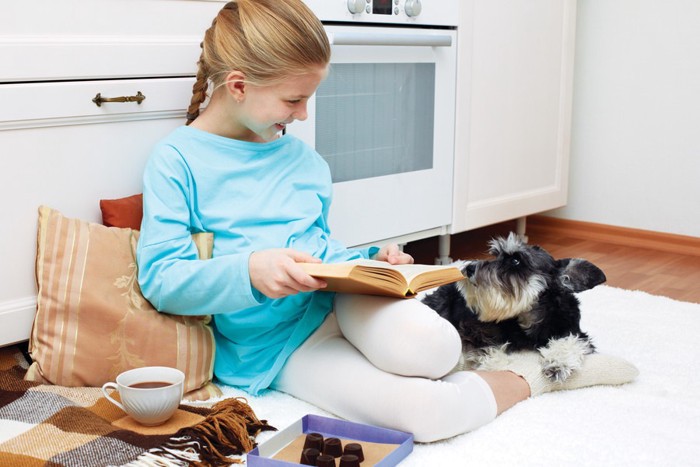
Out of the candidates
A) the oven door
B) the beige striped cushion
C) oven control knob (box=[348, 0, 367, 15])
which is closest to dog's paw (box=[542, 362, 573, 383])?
the beige striped cushion

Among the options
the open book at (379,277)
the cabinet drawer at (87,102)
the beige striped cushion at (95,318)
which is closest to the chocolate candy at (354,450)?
the open book at (379,277)

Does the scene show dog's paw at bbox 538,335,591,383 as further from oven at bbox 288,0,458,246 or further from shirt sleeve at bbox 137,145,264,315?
oven at bbox 288,0,458,246

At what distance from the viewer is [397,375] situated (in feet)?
4.39

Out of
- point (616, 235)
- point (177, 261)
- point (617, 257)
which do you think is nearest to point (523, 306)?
point (177, 261)

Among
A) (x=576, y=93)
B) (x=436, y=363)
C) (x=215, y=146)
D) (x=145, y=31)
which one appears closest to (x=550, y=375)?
(x=436, y=363)

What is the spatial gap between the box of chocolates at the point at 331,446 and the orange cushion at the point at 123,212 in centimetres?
49

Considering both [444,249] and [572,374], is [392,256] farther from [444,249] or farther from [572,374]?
[444,249]

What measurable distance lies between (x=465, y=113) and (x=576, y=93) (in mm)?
786

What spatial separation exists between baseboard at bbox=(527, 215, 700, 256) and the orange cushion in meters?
1.87

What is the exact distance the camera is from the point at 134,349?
143 centimetres

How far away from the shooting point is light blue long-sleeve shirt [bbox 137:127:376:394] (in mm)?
1388

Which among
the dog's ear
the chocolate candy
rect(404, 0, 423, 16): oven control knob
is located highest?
rect(404, 0, 423, 16): oven control knob

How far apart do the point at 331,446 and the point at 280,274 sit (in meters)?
A: 0.26

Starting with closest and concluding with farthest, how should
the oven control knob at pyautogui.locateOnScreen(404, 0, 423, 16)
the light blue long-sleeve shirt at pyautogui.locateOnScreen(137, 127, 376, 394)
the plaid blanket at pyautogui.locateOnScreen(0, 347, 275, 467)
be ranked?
the plaid blanket at pyautogui.locateOnScreen(0, 347, 275, 467) < the light blue long-sleeve shirt at pyautogui.locateOnScreen(137, 127, 376, 394) < the oven control knob at pyautogui.locateOnScreen(404, 0, 423, 16)
